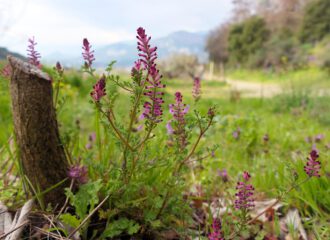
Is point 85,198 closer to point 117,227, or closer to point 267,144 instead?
point 117,227

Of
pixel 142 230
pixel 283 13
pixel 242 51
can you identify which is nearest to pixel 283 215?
pixel 142 230

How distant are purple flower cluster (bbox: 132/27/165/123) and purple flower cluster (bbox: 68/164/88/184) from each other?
0.60 metres

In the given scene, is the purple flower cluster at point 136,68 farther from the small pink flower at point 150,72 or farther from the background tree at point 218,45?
the background tree at point 218,45

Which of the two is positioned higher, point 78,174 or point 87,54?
point 87,54

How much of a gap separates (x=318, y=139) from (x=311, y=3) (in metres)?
27.3

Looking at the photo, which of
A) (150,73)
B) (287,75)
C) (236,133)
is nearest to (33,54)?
(150,73)

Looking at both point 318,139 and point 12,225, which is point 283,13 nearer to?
point 318,139

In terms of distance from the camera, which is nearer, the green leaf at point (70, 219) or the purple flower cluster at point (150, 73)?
the purple flower cluster at point (150, 73)

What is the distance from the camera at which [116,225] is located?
1.35 metres

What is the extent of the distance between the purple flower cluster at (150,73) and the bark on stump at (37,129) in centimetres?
51

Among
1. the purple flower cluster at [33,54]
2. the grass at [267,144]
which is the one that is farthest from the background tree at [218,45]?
the purple flower cluster at [33,54]

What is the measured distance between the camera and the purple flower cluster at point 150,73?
39.9 inches

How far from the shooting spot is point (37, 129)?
136 centimetres

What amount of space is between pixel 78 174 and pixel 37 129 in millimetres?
312
